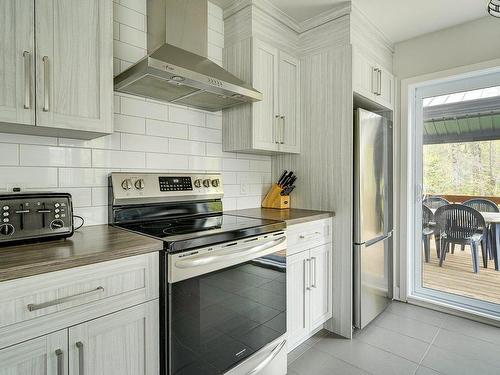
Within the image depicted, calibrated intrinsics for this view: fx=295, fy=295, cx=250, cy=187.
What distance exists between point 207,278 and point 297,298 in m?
0.87

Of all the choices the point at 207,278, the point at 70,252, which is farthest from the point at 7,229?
the point at 207,278

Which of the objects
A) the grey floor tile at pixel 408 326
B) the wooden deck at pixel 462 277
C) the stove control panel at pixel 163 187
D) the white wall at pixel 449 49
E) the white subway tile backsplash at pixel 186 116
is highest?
the white wall at pixel 449 49

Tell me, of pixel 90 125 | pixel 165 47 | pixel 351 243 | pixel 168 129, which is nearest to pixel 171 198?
pixel 168 129

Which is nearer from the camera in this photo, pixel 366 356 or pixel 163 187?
pixel 163 187

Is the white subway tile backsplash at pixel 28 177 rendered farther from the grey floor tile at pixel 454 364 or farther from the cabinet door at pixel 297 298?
the grey floor tile at pixel 454 364

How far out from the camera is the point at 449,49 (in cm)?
260

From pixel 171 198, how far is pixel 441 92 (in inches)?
104

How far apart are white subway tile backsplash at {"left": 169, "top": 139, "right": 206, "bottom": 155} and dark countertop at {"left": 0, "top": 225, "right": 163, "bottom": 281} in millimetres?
797

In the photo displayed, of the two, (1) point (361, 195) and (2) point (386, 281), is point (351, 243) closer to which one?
(1) point (361, 195)

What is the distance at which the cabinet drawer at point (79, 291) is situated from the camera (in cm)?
89

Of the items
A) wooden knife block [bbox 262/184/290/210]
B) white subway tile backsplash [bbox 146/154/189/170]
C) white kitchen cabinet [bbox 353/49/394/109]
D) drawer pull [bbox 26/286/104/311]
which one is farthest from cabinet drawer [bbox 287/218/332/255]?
drawer pull [bbox 26/286/104/311]

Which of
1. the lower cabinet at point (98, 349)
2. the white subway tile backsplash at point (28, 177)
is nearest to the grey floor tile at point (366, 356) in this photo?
the lower cabinet at point (98, 349)

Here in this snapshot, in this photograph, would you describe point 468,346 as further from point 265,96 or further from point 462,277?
point 265,96

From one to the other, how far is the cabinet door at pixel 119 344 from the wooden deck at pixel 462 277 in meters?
2.74
